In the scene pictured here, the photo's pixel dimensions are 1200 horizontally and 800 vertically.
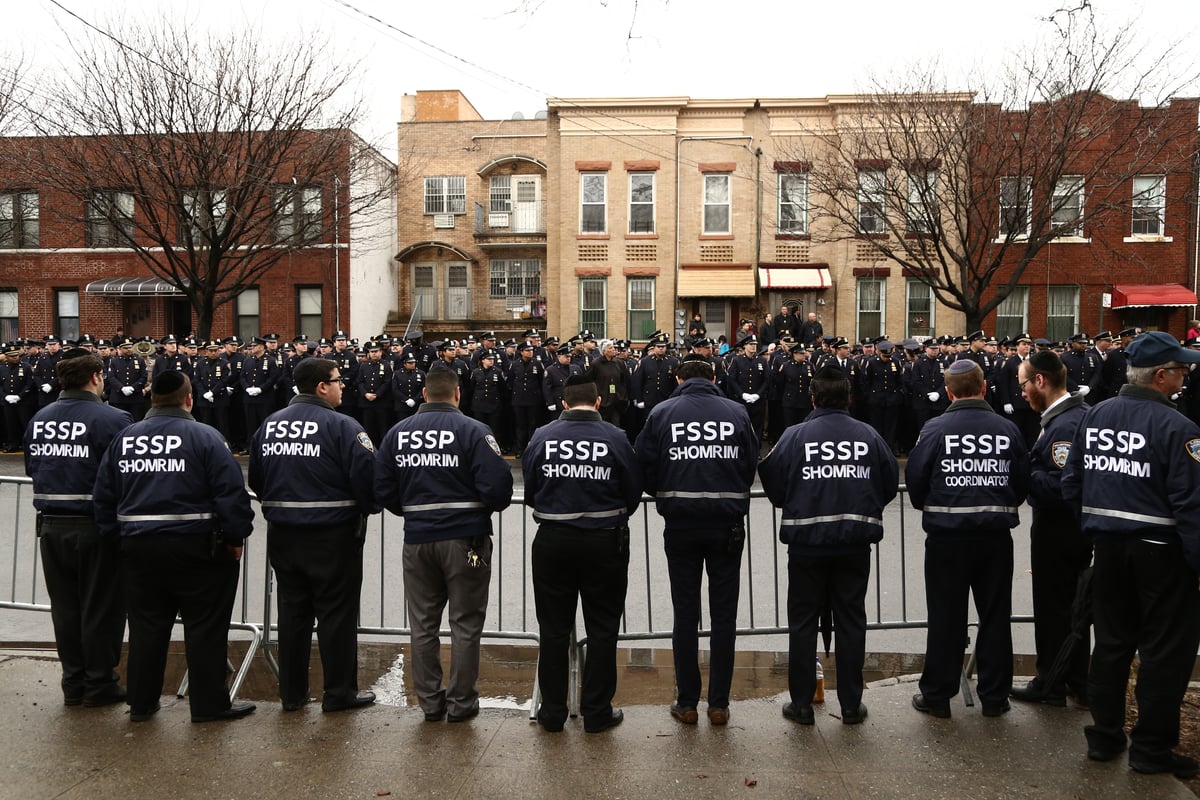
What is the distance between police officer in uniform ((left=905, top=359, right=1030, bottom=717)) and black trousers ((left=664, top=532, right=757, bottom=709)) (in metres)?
1.15

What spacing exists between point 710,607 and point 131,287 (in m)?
31.3

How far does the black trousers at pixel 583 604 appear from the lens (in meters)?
5.46

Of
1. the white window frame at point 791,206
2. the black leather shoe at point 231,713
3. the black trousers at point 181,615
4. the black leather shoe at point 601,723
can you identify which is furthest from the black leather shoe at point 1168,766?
the white window frame at point 791,206

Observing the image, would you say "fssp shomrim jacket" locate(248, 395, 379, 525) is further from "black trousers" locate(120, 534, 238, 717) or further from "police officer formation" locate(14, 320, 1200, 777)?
"black trousers" locate(120, 534, 238, 717)

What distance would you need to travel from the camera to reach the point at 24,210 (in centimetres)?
3092

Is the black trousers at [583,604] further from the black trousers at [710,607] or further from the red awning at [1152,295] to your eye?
the red awning at [1152,295]

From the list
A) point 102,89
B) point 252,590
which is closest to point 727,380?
point 252,590

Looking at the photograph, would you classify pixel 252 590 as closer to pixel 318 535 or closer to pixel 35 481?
pixel 35 481

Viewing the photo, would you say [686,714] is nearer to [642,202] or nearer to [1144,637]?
[1144,637]

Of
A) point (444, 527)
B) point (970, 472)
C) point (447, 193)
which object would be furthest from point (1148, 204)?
point (444, 527)

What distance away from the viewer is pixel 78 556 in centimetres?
596

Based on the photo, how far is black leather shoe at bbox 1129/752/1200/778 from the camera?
15.7ft

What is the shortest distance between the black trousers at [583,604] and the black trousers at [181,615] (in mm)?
1854

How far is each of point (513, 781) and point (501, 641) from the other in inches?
105
